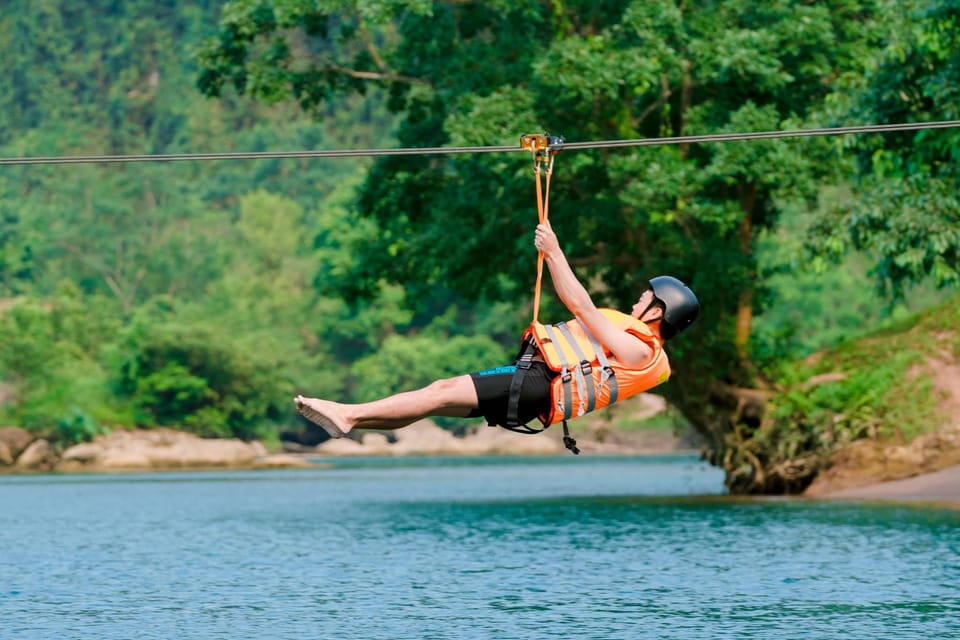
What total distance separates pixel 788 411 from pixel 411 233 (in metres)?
7.79

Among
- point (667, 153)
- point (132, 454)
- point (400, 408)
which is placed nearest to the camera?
point (400, 408)

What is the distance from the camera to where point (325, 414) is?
8961mm

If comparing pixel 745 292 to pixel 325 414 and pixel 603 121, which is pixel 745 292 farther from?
pixel 325 414

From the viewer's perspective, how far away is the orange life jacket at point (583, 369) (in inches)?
373

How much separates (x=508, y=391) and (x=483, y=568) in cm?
998

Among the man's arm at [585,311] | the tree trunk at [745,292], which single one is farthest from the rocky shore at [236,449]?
the man's arm at [585,311]

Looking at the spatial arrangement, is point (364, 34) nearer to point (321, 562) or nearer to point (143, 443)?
point (321, 562)

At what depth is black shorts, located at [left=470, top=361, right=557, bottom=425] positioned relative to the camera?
945 cm

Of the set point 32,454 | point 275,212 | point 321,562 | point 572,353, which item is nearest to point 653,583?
point 321,562

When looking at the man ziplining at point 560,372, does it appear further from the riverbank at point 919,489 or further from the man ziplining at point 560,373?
the riverbank at point 919,489

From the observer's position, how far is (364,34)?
30.2 m

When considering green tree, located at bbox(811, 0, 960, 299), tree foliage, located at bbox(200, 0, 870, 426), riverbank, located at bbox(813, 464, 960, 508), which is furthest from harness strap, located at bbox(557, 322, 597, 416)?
riverbank, located at bbox(813, 464, 960, 508)

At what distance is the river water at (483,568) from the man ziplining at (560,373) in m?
4.57

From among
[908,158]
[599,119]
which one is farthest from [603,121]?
[908,158]
